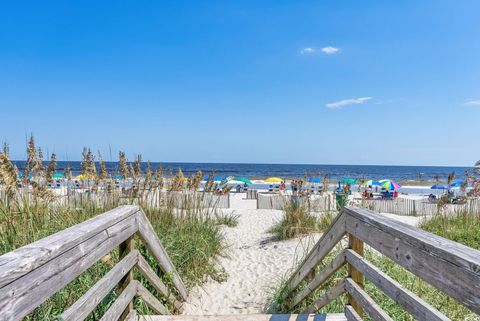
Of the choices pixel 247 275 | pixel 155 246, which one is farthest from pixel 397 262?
pixel 247 275

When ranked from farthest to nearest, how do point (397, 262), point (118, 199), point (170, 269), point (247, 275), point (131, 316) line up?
point (247, 275), point (118, 199), point (170, 269), point (131, 316), point (397, 262)

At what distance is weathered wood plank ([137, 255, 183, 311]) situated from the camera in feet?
9.04

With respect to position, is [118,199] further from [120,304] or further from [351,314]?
[351,314]

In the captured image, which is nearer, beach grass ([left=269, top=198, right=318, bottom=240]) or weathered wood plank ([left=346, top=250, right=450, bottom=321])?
weathered wood plank ([left=346, top=250, right=450, bottom=321])

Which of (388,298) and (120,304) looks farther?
(388,298)

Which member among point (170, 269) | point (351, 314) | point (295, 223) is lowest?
point (295, 223)

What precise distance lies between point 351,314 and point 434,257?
1502mm

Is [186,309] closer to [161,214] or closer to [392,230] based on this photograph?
[161,214]

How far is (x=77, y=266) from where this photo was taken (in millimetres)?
1538

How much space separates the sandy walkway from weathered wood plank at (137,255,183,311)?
40 centimetres

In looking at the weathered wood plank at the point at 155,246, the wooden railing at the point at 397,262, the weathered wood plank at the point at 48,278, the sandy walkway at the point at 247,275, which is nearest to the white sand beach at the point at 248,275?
the sandy walkway at the point at 247,275

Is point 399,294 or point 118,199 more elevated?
point 118,199

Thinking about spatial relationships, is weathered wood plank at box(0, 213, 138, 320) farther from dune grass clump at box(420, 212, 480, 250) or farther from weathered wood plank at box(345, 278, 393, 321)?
dune grass clump at box(420, 212, 480, 250)

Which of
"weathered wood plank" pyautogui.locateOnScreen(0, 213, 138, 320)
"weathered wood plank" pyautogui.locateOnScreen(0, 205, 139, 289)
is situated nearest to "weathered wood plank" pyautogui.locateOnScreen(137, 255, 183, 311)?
"weathered wood plank" pyautogui.locateOnScreen(0, 213, 138, 320)
